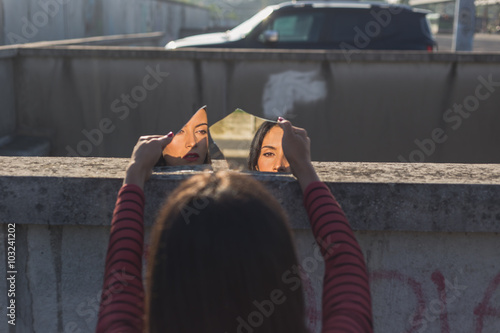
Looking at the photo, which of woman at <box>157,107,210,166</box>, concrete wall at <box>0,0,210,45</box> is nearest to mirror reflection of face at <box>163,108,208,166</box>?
woman at <box>157,107,210,166</box>

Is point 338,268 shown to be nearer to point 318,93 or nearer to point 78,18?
point 318,93

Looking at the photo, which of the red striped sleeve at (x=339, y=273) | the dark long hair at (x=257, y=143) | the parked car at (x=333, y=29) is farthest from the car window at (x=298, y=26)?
the red striped sleeve at (x=339, y=273)

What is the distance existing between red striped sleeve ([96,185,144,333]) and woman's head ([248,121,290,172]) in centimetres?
70

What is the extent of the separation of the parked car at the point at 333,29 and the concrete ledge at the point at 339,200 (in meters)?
7.93

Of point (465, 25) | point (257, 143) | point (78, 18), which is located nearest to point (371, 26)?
point (465, 25)

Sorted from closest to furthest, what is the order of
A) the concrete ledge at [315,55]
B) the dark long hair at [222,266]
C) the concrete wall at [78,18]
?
the dark long hair at [222,266]
the concrete ledge at [315,55]
the concrete wall at [78,18]

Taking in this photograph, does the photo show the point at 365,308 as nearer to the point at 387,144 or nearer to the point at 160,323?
the point at 160,323

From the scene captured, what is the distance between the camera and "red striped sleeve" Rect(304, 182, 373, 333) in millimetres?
1278

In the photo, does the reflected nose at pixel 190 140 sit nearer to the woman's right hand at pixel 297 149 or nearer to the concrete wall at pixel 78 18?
the woman's right hand at pixel 297 149

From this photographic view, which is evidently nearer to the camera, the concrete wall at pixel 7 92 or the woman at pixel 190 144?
the woman at pixel 190 144

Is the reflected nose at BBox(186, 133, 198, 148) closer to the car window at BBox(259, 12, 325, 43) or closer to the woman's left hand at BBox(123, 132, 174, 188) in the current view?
the woman's left hand at BBox(123, 132, 174, 188)

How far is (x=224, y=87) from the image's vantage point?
20.6 ft

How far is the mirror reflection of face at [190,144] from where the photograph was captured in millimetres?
2119

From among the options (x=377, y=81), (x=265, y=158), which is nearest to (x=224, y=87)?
(x=377, y=81)
